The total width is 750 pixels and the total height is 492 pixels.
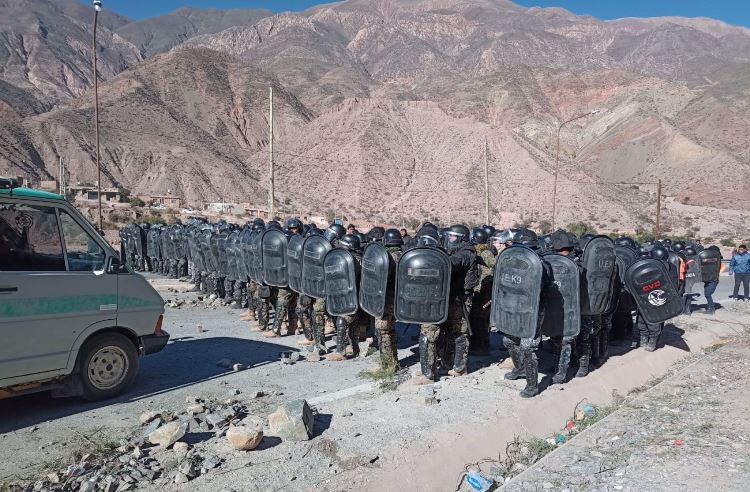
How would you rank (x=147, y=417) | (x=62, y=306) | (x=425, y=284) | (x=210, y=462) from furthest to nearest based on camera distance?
(x=425, y=284)
(x=62, y=306)
(x=147, y=417)
(x=210, y=462)

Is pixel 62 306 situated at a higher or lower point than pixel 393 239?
lower

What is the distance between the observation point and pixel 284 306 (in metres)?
9.66

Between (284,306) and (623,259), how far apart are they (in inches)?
214

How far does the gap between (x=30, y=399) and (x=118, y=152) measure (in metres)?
57.5

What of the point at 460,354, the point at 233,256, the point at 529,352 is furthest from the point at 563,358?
the point at 233,256

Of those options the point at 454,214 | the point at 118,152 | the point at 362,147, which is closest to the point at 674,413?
the point at 454,214

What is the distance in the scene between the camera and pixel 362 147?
59.6 metres

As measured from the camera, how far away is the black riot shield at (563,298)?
6.84 meters

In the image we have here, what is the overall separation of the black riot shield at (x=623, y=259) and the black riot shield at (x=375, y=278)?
393 centimetres

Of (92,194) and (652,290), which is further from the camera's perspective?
(92,194)

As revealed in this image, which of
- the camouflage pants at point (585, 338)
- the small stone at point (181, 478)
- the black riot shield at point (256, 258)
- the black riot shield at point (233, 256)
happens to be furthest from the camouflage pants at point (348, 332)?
the small stone at point (181, 478)

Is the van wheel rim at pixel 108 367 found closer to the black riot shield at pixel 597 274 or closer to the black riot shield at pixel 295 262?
the black riot shield at pixel 295 262

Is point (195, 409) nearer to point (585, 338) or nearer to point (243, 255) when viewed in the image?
point (585, 338)

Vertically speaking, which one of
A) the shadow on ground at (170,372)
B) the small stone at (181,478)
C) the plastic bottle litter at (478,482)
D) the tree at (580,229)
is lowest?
the tree at (580,229)
